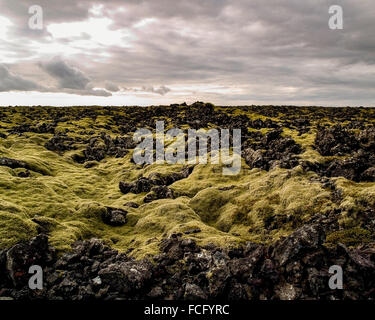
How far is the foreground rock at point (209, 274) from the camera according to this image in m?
12.3

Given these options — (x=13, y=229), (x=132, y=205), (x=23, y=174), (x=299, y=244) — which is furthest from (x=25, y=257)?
(x=23, y=174)

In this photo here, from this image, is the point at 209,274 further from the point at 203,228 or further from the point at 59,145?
the point at 59,145

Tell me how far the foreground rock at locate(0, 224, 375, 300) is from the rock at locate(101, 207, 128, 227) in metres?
7.13

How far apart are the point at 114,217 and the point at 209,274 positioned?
11.9 meters

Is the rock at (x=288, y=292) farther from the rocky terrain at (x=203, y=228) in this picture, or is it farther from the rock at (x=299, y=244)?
the rock at (x=299, y=244)

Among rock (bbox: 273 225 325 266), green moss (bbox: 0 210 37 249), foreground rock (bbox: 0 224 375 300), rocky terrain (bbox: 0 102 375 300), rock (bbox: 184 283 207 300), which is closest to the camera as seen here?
foreground rock (bbox: 0 224 375 300)

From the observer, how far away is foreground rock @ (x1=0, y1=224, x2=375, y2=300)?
1234cm

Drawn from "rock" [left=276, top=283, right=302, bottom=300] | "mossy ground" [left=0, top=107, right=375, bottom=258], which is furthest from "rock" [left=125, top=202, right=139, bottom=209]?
"rock" [left=276, top=283, right=302, bottom=300]

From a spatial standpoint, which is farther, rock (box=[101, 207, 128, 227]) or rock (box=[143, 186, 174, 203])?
rock (box=[143, 186, 174, 203])

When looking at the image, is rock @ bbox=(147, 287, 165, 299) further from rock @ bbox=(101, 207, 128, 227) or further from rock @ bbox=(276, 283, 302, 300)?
rock @ bbox=(101, 207, 128, 227)

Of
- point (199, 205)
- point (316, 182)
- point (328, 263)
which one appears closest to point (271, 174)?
point (316, 182)

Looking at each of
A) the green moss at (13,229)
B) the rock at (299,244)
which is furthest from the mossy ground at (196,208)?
the rock at (299,244)

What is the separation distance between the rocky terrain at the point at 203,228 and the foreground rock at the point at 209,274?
0.05 m

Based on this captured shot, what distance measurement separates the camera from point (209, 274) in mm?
13602
